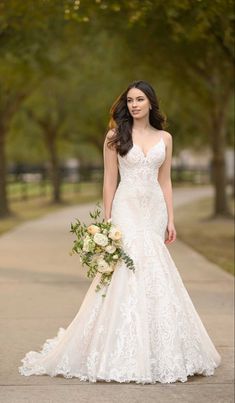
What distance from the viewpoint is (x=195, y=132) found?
37.2m

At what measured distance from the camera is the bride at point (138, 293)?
235 inches

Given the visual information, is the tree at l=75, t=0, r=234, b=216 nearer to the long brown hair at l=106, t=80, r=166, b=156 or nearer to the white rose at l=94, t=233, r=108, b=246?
the long brown hair at l=106, t=80, r=166, b=156

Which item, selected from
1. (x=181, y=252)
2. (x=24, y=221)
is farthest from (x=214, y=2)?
(x=24, y=221)

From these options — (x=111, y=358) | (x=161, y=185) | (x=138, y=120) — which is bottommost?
(x=111, y=358)

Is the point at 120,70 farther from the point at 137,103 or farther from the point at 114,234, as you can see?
the point at 114,234

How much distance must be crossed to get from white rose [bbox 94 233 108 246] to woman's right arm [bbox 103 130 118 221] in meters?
0.25

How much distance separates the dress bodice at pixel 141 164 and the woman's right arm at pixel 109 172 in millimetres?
57

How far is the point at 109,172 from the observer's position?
237 inches

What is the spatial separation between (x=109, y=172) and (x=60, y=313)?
332cm

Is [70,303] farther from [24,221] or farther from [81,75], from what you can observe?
[81,75]

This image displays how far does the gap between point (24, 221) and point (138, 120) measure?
18922 millimetres

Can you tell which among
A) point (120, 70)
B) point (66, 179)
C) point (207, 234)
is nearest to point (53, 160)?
point (120, 70)

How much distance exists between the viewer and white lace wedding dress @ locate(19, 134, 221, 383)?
5.97 meters

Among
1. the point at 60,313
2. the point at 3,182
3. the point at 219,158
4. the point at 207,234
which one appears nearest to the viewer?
the point at 60,313
